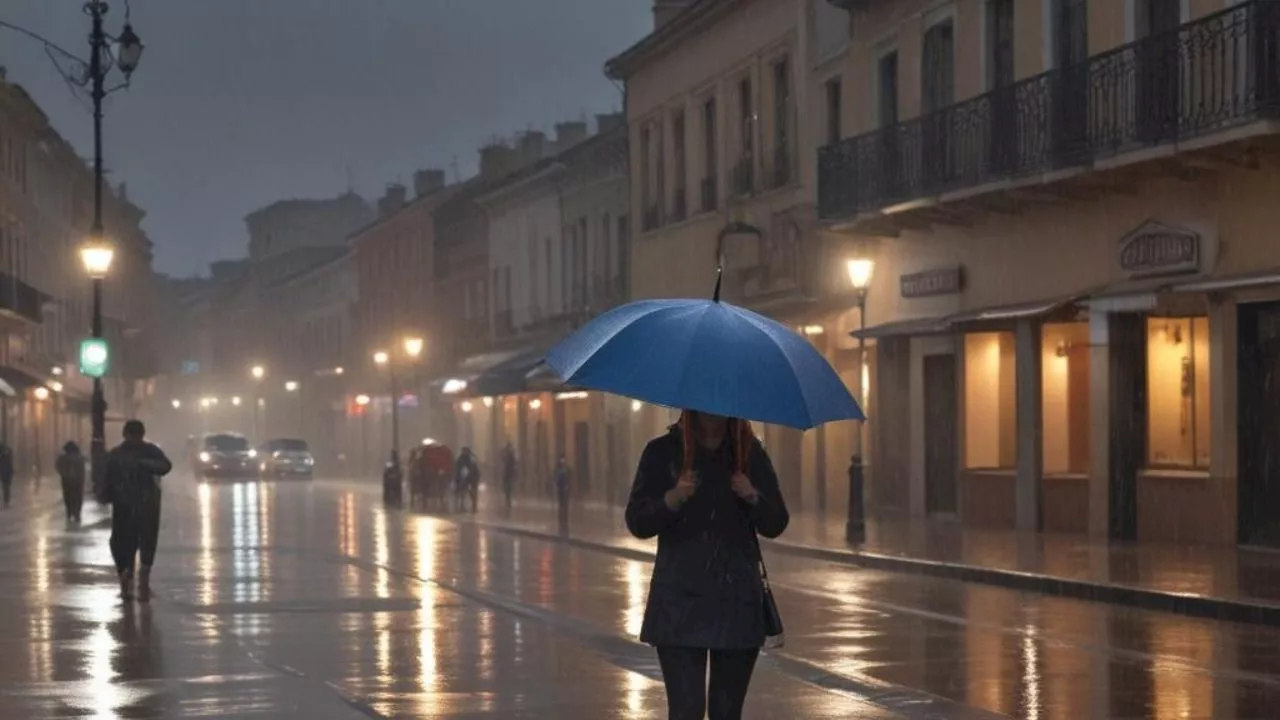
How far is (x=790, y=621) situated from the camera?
19.0m

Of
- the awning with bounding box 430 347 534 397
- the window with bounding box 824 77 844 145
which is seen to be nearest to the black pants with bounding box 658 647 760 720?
the window with bounding box 824 77 844 145

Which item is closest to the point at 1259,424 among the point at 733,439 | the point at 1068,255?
the point at 1068,255

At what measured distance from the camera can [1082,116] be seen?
94.0 feet

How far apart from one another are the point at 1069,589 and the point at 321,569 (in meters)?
8.79

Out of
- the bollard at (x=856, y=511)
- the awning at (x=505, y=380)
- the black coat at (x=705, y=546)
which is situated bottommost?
the bollard at (x=856, y=511)

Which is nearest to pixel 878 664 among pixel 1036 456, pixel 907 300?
pixel 1036 456

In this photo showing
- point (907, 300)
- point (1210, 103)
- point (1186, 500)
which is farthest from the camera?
point (907, 300)

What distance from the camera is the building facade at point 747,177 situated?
40594 mm

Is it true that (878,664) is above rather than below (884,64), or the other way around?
below

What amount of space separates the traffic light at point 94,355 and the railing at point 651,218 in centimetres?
1447

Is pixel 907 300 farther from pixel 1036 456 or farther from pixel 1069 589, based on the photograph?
pixel 1069 589

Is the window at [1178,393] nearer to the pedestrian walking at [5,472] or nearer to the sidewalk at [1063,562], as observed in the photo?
the sidewalk at [1063,562]

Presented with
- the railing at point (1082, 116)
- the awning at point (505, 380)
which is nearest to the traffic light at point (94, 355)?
the railing at point (1082, 116)

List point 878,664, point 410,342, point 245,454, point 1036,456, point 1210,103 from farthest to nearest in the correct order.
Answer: point 245,454 → point 410,342 → point 1036,456 → point 1210,103 → point 878,664
